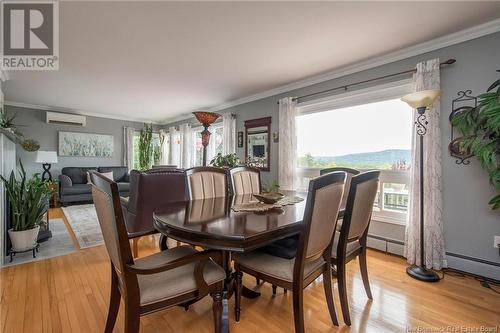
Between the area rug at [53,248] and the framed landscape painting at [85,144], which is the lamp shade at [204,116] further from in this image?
the framed landscape painting at [85,144]

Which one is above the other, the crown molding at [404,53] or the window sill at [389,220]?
the crown molding at [404,53]

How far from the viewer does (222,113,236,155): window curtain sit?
496 centimetres

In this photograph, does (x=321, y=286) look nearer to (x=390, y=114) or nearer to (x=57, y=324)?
(x=57, y=324)

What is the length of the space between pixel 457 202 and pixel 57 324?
141 inches

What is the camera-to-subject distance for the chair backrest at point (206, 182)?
2186 millimetres

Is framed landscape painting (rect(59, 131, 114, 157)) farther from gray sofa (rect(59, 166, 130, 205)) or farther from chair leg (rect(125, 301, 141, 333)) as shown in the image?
chair leg (rect(125, 301, 141, 333))

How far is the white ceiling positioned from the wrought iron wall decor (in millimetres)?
666

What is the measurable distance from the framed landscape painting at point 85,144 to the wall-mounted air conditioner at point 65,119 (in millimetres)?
301

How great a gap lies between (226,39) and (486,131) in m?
2.66

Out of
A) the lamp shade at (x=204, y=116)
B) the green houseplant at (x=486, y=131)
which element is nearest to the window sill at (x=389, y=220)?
the green houseplant at (x=486, y=131)

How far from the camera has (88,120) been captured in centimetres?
628

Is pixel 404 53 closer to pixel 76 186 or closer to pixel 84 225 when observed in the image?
pixel 84 225

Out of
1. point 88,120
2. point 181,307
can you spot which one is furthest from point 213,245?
point 88,120

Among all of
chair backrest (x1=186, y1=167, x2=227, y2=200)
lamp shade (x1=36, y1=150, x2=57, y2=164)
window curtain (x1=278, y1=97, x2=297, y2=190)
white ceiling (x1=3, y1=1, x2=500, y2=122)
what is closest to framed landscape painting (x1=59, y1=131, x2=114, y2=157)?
lamp shade (x1=36, y1=150, x2=57, y2=164)
